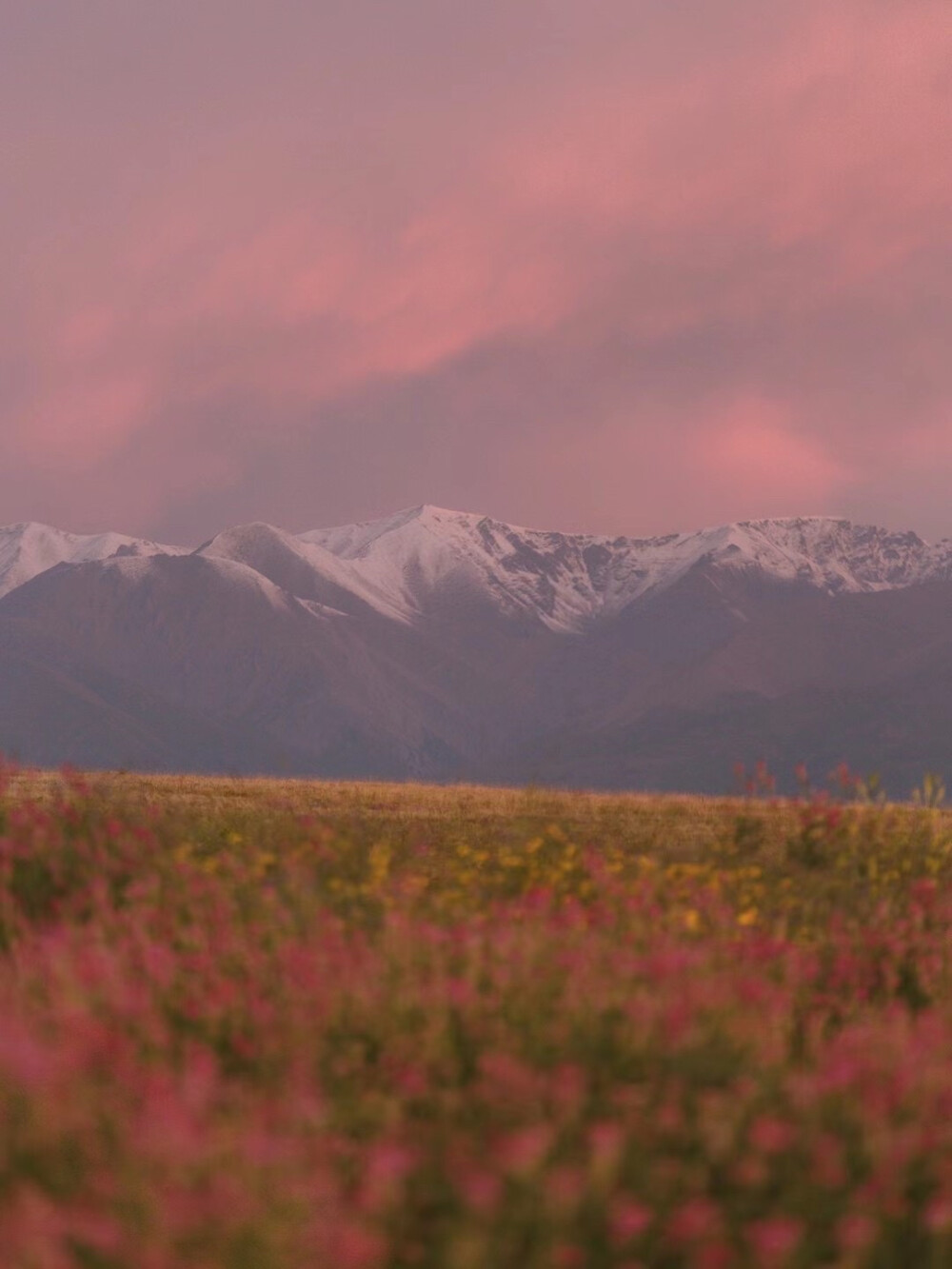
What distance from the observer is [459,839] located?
15969mm

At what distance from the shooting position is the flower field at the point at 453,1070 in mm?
4586

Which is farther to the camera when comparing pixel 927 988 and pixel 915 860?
pixel 915 860

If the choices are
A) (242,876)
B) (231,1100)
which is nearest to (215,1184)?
(231,1100)

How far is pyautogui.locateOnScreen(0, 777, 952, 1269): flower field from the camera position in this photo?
4.59 metres

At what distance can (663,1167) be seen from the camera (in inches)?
208

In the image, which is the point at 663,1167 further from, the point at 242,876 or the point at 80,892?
the point at 80,892

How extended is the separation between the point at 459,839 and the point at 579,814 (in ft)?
11.2

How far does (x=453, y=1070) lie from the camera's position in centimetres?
625

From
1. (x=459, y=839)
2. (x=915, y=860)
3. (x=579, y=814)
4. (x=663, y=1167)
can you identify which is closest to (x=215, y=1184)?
(x=663, y=1167)

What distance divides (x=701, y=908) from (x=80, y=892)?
4.36 m

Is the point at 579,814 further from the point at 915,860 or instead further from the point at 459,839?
the point at 915,860

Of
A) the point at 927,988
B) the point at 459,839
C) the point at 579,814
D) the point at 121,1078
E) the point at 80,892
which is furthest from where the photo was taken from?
the point at 579,814

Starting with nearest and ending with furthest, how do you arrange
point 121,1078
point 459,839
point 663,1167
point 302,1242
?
point 302,1242 → point 663,1167 → point 121,1078 → point 459,839

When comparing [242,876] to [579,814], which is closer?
[242,876]
